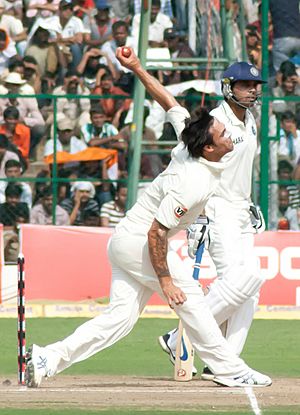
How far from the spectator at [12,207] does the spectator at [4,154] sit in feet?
0.80

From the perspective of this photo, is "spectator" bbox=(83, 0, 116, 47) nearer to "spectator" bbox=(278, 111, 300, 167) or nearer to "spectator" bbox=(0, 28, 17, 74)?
"spectator" bbox=(0, 28, 17, 74)

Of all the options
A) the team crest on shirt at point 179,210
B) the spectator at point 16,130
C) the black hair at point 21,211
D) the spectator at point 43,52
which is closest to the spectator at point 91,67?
the spectator at point 43,52

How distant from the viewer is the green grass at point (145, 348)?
32.9 feet

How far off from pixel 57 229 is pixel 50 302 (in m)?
0.84

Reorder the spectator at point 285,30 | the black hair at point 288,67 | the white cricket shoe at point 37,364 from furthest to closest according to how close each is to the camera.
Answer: the spectator at point 285,30 < the black hair at point 288,67 < the white cricket shoe at point 37,364

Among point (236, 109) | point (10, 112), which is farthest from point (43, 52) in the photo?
point (236, 109)

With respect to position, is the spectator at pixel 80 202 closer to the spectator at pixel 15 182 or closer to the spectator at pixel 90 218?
the spectator at pixel 90 218

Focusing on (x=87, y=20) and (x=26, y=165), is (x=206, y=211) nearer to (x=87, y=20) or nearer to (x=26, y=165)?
(x=26, y=165)

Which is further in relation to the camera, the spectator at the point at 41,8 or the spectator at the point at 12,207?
the spectator at the point at 41,8

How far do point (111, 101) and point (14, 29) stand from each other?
213cm

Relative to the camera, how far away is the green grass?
10.0 metres

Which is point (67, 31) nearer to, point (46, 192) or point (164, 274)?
point (46, 192)

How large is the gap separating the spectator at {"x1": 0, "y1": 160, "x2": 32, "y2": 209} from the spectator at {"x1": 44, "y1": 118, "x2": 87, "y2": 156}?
1.51 feet

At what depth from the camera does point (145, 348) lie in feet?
37.3
